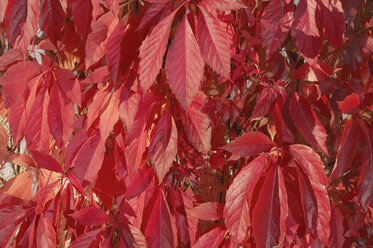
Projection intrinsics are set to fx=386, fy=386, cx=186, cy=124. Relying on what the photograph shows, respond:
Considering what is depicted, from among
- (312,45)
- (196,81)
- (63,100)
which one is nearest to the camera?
(196,81)

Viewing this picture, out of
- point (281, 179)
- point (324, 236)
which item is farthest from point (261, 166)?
point (324, 236)

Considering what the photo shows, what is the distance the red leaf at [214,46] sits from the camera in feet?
1.87

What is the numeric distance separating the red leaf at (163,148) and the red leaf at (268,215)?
6.7 inches

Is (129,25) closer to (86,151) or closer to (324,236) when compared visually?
(86,151)

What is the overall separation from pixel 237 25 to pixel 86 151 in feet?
1.34

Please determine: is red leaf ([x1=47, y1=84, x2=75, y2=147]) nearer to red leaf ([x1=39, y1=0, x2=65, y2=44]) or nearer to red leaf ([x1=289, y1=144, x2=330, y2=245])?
red leaf ([x1=39, y1=0, x2=65, y2=44])

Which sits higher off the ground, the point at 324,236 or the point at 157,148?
the point at 157,148

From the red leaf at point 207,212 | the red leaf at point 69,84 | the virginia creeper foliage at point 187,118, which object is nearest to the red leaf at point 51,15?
the virginia creeper foliage at point 187,118

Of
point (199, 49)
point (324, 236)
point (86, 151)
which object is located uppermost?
point (199, 49)

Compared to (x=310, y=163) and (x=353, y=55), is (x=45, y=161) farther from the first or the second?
(x=353, y=55)

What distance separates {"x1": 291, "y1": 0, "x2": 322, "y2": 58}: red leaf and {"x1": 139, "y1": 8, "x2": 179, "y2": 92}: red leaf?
0.23 m

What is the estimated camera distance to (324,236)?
0.66m

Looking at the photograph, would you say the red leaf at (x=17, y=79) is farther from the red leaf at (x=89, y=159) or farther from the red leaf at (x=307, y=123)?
the red leaf at (x=307, y=123)

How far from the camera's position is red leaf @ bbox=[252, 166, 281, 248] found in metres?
0.65
